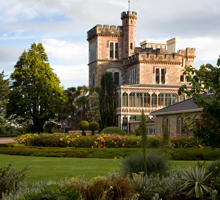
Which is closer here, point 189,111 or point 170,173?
point 170,173

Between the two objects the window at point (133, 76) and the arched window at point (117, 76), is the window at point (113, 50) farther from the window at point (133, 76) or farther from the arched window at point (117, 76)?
the window at point (133, 76)

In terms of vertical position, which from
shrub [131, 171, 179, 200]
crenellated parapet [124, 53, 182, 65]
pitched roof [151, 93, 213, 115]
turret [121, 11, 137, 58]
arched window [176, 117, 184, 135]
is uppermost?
turret [121, 11, 137, 58]

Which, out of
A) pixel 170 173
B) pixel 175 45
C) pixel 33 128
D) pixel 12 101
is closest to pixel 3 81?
pixel 12 101

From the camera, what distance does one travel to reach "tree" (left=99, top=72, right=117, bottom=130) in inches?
1629

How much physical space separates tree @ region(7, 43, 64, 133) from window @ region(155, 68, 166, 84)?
15.7 m

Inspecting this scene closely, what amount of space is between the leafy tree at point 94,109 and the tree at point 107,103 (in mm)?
10642

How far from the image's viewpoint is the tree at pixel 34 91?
48763mm

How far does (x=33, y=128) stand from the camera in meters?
50.1

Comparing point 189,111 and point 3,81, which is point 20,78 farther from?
point 189,111

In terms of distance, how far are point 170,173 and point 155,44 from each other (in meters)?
65.8

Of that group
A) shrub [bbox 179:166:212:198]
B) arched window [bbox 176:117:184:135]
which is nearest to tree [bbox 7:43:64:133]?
arched window [bbox 176:117:184:135]

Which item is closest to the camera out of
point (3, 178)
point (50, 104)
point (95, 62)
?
point (3, 178)

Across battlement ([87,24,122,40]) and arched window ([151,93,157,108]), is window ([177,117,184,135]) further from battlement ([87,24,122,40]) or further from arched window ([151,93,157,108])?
battlement ([87,24,122,40])

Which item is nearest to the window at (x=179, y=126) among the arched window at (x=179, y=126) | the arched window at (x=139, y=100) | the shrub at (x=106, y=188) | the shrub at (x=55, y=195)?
the arched window at (x=179, y=126)
